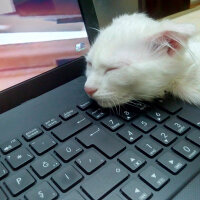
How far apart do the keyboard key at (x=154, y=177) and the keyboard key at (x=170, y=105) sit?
0.09 meters

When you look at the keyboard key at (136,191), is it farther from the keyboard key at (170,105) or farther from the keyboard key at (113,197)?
the keyboard key at (170,105)

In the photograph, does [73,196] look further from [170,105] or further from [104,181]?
[170,105]

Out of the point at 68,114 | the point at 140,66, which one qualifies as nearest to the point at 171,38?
the point at 140,66

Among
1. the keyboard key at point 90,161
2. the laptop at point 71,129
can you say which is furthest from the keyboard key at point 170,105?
the keyboard key at point 90,161

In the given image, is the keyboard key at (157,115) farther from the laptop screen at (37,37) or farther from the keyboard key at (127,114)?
the laptop screen at (37,37)

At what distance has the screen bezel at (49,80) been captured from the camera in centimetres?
35

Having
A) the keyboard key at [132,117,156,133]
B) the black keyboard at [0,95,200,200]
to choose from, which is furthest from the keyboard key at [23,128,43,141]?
the keyboard key at [132,117,156,133]

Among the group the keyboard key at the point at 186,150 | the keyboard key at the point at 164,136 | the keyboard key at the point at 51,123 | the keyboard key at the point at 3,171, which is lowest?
the keyboard key at the point at 186,150

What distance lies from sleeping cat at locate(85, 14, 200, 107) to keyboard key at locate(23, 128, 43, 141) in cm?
8

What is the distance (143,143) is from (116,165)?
0.04 meters

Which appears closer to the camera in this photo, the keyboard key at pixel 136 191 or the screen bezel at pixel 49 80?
the keyboard key at pixel 136 191

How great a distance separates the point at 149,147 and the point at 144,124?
0.04 m

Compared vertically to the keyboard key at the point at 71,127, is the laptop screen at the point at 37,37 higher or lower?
higher

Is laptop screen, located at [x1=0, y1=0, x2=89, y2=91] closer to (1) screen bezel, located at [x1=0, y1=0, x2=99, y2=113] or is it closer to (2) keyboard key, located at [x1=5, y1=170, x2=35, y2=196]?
(1) screen bezel, located at [x1=0, y1=0, x2=99, y2=113]
